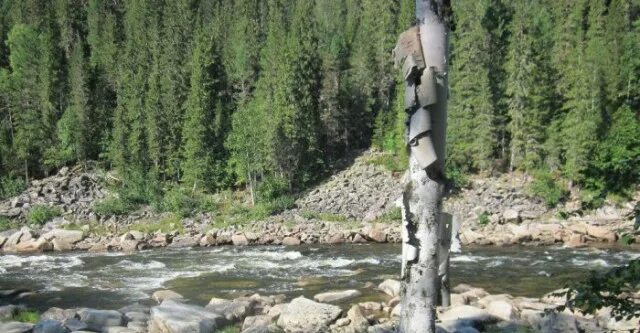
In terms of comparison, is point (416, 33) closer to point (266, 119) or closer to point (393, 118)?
point (266, 119)

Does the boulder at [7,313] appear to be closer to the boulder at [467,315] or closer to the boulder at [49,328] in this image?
the boulder at [49,328]

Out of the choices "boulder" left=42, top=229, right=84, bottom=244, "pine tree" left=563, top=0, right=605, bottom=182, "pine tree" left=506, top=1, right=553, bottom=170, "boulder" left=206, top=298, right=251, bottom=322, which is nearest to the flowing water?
"boulder" left=206, top=298, right=251, bottom=322

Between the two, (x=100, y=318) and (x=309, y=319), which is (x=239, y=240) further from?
(x=309, y=319)

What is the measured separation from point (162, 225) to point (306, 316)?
26.8 meters

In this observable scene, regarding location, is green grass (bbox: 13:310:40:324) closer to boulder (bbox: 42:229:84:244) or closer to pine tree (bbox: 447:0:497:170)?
boulder (bbox: 42:229:84:244)

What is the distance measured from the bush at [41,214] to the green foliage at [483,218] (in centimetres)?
2944

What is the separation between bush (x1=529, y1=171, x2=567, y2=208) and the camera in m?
32.8

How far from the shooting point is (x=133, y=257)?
25.1 m

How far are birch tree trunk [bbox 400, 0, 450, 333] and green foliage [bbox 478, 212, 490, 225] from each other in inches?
1172

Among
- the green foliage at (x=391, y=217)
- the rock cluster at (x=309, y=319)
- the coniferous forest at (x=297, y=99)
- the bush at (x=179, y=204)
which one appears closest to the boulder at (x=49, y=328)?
the rock cluster at (x=309, y=319)

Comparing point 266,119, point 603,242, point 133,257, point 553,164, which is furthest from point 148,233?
point 553,164

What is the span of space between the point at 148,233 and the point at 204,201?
8.00 meters

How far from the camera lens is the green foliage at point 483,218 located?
30484 mm

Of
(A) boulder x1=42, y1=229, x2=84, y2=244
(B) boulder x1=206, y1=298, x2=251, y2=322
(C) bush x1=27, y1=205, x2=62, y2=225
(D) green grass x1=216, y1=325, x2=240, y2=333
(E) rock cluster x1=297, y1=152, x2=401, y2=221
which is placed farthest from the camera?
(C) bush x1=27, y1=205, x2=62, y2=225
